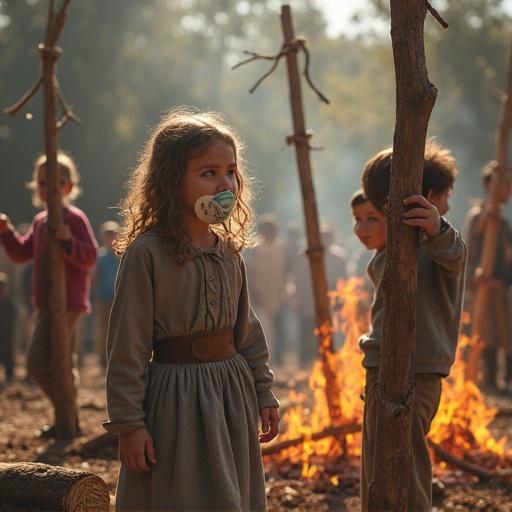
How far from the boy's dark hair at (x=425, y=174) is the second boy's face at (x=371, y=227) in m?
0.12

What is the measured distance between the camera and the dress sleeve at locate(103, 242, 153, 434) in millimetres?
3184

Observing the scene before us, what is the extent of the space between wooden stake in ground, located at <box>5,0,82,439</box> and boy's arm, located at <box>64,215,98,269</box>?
0.09 m

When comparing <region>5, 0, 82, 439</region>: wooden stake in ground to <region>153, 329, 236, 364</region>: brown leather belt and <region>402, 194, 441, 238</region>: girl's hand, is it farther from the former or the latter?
<region>402, 194, 441, 238</region>: girl's hand

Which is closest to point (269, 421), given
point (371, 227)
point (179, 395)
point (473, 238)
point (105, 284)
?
point (179, 395)

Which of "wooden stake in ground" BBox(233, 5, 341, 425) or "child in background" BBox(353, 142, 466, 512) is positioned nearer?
"child in background" BBox(353, 142, 466, 512)

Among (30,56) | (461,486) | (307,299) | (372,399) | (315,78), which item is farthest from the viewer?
(315,78)

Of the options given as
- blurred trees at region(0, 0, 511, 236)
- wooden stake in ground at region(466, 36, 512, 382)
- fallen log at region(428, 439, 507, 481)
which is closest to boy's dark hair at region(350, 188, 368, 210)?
fallen log at region(428, 439, 507, 481)

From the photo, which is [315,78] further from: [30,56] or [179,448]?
[179,448]

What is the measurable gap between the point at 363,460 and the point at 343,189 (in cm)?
5477

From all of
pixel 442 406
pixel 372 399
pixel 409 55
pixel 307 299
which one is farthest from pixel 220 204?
pixel 307 299

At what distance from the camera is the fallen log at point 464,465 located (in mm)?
5366

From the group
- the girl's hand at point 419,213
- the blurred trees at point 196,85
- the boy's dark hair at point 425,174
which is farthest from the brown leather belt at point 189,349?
the blurred trees at point 196,85

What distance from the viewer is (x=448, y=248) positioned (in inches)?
134

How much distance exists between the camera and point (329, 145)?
51.6m
